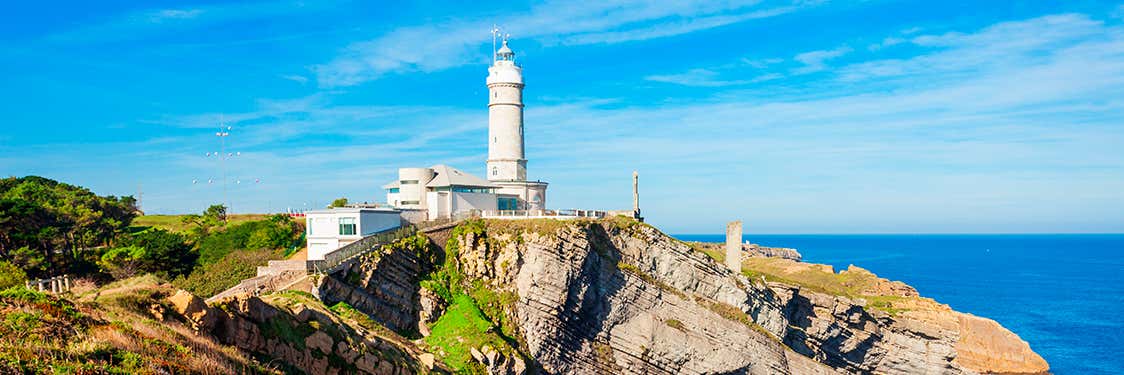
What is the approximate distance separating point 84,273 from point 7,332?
3237 cm

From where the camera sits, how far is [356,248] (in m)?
34.9

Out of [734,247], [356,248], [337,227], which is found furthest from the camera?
[734,247]

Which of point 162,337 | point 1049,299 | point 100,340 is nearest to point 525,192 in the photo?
point 162,337

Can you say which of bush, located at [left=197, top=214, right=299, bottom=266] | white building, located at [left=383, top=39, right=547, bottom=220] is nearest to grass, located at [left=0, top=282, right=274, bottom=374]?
bush, located at [left=197, top=214, right=299, bottom=266]

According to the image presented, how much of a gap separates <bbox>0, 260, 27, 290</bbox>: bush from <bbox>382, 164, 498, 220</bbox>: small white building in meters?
21.6

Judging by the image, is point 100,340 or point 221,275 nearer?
point 100,340

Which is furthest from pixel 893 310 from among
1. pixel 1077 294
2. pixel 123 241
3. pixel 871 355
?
pixel 1077 294

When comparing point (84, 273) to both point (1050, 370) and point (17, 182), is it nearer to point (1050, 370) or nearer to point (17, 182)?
point (17, 182)

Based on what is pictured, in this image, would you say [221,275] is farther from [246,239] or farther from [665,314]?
[665,314]

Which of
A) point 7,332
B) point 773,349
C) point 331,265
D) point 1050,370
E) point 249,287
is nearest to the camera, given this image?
point 7,332

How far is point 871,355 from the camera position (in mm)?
54500

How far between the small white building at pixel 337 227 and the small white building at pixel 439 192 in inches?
279

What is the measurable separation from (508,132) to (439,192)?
10.5m

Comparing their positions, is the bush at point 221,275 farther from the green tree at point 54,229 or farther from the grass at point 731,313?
the grass at point 731,313
